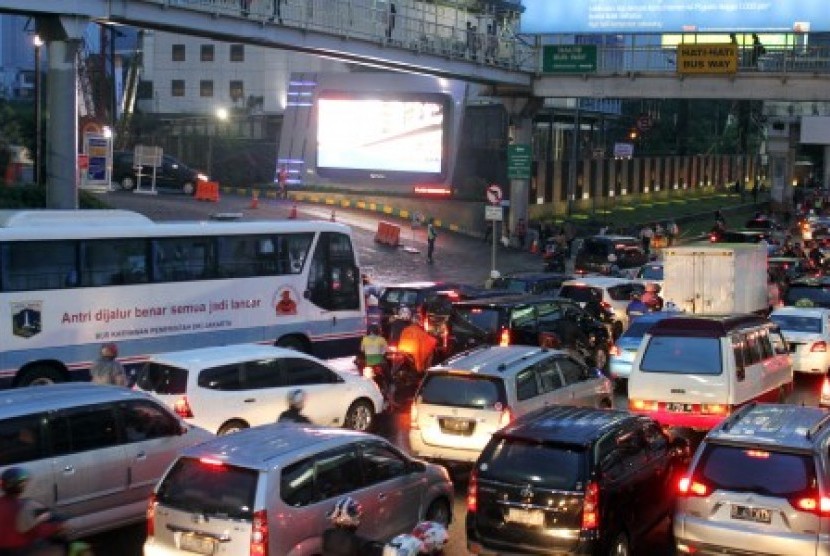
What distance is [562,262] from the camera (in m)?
40.0

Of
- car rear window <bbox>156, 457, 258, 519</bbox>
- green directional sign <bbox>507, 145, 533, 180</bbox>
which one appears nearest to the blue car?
car rear window <bbox>156, 457, 258, 519</bbox>

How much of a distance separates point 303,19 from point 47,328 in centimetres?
2021

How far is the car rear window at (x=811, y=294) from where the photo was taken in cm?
2567

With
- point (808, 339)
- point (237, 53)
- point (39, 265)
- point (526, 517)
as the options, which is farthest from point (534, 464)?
point (237, 53)

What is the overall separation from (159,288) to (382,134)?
39051 millimetres

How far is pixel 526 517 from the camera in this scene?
9984mm

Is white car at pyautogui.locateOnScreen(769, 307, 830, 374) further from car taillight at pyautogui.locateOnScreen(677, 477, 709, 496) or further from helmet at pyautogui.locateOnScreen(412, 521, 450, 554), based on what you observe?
helmet at pyautogui.locateOnScreen(412, 521, 450, 554)

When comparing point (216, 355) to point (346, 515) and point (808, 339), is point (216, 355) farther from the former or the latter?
point (808, 339)

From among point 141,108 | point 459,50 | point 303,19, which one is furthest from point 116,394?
point 141,108

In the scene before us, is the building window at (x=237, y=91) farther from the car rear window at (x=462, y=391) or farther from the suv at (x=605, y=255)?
the car rear window at (x=462, y=391)

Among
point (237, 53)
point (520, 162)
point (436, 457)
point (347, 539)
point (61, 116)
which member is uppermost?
point (237, 53)

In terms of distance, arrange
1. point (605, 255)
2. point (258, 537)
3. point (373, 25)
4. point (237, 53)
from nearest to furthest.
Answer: point (258, 537), point (605, 255), point (373, 25), point (237, 53)

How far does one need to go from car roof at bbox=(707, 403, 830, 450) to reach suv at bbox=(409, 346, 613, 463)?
323 cm

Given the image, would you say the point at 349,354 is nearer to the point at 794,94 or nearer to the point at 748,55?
the point at 794,94
